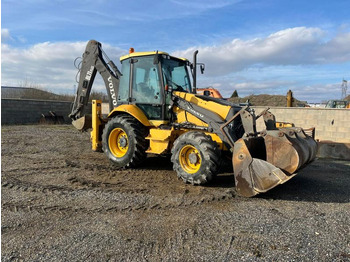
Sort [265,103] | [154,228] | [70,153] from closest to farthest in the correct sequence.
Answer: [154,228]
[70,153]
[265,103]

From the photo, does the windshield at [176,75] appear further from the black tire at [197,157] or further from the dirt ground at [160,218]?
the dirt ground at [160,218]

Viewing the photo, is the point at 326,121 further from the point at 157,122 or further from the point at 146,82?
the point at 146,82

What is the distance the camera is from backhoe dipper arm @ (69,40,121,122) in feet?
26.8

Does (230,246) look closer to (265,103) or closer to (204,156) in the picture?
(204,156)

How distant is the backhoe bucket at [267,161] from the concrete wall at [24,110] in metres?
16.5

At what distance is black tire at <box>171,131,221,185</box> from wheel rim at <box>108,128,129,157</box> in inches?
73.4

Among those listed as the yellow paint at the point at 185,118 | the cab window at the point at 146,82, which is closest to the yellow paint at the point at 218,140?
the yellow paint at the point at 185,118

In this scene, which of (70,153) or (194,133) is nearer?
(194,133)

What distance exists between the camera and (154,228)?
3855 mm

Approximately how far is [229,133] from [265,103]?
2693cm

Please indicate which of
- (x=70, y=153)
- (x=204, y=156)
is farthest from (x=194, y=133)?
(x=70, y=153)

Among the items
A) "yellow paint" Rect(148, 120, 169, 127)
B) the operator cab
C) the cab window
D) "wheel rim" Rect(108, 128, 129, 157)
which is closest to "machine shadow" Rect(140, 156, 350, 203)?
"wheel rim" Rect(108, 128, 129, 157)

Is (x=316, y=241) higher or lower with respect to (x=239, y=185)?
lower

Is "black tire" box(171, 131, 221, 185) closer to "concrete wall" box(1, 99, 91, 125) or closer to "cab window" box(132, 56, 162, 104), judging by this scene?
"cab window" box(132, 56, 162, 104)
